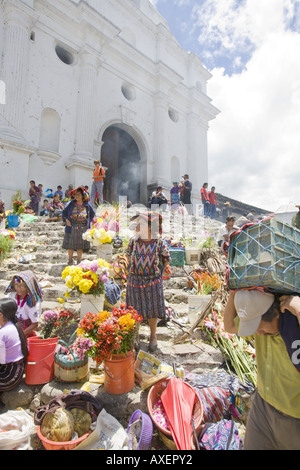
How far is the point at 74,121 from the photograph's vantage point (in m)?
12.5

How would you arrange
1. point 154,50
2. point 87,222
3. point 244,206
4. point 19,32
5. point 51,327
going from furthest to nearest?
1. point 244,206
2. point 154,50
3. point 19,32
4. point 87,222
5. point 51,327

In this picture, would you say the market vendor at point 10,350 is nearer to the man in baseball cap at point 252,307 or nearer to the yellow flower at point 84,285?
the yellow flower at point 84,285

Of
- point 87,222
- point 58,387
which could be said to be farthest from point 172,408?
point 87,222

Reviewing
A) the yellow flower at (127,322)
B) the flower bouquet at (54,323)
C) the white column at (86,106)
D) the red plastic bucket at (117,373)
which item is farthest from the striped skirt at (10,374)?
the white column at (86,106)

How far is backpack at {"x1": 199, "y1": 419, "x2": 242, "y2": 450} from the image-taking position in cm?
215

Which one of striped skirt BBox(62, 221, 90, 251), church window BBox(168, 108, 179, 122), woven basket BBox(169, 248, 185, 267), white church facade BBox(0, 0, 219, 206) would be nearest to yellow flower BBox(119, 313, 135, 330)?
striped skirt BBox(62, 221, 90, 251)

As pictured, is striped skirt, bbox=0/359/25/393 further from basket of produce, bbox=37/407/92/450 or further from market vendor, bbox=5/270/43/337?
basket of produce, bbox=37/407/92/450

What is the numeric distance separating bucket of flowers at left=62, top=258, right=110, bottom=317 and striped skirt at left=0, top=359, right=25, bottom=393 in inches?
46.2

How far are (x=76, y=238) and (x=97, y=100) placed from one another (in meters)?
10.5

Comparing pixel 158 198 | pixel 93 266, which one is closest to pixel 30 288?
pixel 93 266

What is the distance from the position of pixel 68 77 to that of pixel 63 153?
3704 mm

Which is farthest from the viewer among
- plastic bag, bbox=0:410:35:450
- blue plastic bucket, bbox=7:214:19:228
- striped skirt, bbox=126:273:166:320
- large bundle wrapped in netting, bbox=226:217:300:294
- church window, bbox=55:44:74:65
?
church window, bbox=55:44:74:65

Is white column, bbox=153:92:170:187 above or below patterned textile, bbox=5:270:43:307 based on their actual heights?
above

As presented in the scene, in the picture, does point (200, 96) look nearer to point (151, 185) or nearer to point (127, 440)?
point (151, 185)
